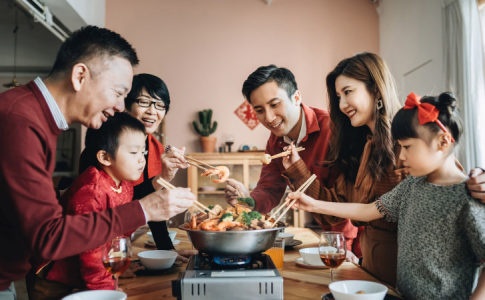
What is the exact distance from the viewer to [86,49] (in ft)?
4.63

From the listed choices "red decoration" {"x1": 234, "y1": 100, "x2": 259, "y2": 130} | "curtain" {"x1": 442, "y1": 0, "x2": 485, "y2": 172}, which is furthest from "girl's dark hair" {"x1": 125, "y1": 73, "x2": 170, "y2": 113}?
"red decoration" {"x1": 234, "y1": 100, "x2": 259, "y2": 130}

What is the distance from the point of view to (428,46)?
14.2 ft

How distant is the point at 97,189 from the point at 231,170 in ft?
12.5

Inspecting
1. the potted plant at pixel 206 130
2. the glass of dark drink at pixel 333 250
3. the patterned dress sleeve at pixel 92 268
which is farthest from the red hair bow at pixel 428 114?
the potted plant at pixel 206 130

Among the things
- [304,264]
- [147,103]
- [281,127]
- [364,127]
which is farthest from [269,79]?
[304,264]

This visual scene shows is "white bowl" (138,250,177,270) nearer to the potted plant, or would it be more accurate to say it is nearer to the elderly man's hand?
the elderly man's hand

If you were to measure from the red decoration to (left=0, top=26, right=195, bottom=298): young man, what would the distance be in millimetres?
4219

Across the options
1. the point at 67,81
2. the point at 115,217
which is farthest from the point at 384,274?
the point at 67,81

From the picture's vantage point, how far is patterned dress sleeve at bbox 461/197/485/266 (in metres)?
1.16

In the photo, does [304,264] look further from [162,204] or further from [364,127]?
[364,127]

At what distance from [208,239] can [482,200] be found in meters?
0.89

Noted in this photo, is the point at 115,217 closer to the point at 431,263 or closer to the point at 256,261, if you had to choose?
the point at 256,261

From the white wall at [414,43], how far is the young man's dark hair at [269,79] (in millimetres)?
2085

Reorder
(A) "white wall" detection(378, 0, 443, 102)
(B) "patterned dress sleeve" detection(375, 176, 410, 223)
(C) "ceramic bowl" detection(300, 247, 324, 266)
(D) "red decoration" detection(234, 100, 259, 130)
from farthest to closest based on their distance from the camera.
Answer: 1. (D) "red decoration" detection(234, 100, 259, 130)
2. (A) "white wall" detection(378, 0, 443, 102)
3. (C) "ceramic bowl" detection(300, 247, 324, 266)
4. (B) "patterned dress sleeve" detection(375, 176, 410, 223)
